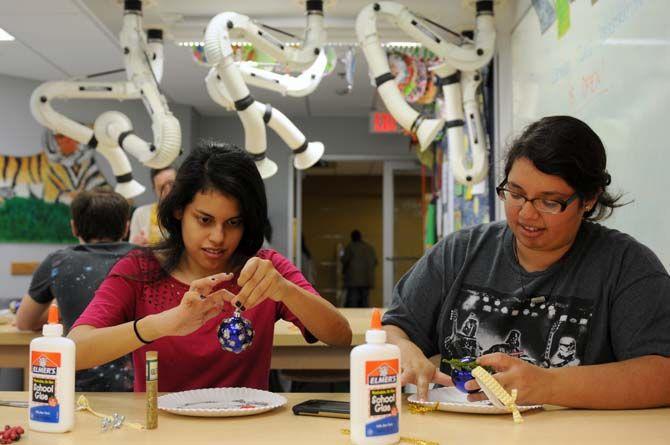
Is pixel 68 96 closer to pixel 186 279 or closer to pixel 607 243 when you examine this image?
pixel 186 279

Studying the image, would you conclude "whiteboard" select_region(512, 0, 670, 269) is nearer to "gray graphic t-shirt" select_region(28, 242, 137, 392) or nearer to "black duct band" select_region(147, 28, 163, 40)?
"gray graphic t-shirt" select_region(28, 242, 137, 392)

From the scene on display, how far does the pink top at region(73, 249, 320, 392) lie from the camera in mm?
1711

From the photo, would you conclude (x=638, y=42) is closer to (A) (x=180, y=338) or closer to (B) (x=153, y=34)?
(A) (x=180, y=338)

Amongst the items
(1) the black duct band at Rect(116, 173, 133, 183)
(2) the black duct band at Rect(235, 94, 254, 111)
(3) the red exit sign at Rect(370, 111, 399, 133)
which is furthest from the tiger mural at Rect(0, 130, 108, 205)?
(2) the black duct band at Rect(235, 94, 254, 111)

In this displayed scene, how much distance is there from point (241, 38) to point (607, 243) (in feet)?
7.31

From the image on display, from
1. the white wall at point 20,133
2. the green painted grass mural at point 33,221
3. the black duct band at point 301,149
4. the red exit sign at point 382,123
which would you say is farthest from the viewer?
the red exit sign at point 382,123

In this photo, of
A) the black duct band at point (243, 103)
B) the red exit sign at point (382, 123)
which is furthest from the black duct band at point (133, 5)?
the red exit sign at point (382, 123)

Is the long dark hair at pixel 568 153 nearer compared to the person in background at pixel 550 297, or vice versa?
the person in background at pixel 550 297

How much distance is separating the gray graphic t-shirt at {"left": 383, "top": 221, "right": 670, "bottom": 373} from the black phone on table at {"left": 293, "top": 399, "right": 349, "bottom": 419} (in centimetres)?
38

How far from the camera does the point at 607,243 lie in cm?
162

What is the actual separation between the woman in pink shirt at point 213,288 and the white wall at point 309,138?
5.97 m

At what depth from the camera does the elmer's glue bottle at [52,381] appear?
3.93 ft

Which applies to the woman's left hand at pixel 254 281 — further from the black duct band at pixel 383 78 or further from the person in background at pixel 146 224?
the person in background at pixel 146 224

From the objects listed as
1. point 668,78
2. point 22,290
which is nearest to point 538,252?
point 668,78
